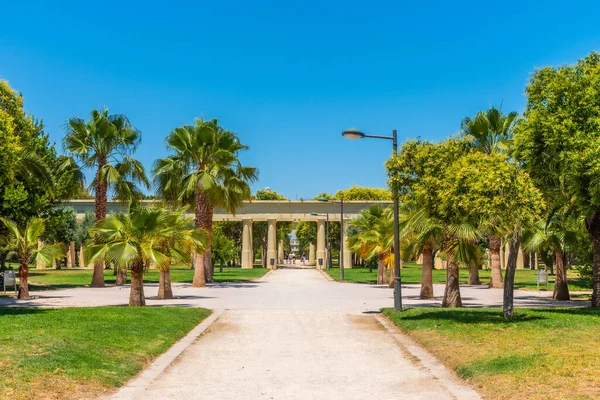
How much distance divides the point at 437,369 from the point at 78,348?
19.5ft

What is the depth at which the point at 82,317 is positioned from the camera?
1583 cm

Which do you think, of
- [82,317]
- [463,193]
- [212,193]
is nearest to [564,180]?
[463,193]

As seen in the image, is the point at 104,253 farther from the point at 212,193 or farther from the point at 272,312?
the point at 212,193

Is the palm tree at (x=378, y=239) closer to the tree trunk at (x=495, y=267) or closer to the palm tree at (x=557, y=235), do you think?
the palm tree at (x=557, y=235)

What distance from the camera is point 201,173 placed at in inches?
1384

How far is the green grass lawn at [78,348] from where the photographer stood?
8.23 m

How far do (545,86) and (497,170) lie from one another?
4347 mm

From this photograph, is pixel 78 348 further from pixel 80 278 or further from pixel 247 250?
pixel 247 250

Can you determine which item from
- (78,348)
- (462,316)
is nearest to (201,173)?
(462,316)

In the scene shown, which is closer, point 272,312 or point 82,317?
point 82,317

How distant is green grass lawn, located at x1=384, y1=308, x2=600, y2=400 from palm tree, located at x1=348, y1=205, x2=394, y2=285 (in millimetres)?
11075

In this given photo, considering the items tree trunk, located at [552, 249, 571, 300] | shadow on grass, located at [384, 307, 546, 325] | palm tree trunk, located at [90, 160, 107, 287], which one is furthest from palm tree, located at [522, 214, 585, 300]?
palm tree trunk, located at [90, 160, 107, 287]

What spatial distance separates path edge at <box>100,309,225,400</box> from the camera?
8.41m

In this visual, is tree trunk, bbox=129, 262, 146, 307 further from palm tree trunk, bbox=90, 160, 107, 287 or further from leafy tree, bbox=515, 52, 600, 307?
palm tree trunk, bbox=90, 160, 107, 287
